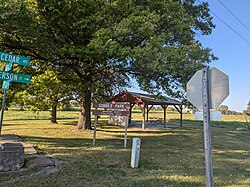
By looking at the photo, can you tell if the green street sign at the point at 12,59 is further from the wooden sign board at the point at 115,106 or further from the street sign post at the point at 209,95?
the wooden sign board at the point at 115,106

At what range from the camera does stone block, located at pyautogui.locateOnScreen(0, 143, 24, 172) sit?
16.3 feet

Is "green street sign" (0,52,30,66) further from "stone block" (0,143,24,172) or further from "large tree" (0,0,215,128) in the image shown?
"large tree" (0,0,215,128)

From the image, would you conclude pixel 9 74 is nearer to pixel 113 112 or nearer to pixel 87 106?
pixel 113 112

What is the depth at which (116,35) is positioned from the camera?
8484mm

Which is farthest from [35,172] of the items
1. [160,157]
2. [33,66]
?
[33,66]

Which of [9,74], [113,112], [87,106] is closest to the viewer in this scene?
[9,74]

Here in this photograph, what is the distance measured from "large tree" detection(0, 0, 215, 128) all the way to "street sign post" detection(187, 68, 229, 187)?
16.1ft

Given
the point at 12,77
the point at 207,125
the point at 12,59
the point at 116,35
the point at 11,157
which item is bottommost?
the point at 11,157

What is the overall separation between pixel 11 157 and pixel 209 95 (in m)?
4.57

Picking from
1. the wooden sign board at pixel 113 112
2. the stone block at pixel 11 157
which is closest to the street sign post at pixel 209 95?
the stone block at pixel 11 157

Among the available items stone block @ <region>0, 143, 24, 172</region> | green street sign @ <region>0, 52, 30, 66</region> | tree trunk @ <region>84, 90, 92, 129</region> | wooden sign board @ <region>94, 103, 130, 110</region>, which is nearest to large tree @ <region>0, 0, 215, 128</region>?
wooden sign board @ <region>94, 103, 130, 110</region>

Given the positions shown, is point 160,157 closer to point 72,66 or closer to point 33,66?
point 72,66

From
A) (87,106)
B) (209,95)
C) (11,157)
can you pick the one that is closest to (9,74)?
(11,157)

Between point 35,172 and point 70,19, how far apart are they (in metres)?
6.63
